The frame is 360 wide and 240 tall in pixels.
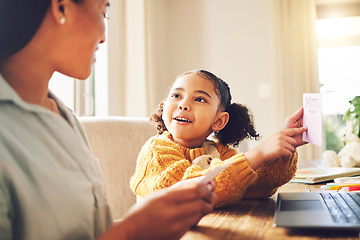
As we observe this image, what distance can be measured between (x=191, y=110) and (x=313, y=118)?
15.1 inches

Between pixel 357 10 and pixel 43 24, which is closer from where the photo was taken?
pixel 43 24

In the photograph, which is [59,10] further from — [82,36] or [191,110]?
[191,110]

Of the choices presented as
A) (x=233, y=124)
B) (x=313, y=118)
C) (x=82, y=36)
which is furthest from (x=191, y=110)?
(x=82, y=36)

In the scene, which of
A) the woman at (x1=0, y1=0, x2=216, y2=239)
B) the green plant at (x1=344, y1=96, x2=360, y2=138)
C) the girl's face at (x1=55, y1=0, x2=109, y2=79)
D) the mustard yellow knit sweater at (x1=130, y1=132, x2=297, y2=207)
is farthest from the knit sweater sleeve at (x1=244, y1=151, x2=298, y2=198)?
the green plant at (x1=344, y1=96, x2=360, y2=138)

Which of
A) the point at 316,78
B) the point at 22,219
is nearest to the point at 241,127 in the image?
the point at 22,219

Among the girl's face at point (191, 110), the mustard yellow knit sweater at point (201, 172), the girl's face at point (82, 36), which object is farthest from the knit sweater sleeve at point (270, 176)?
the girl's face at point (82, 36)

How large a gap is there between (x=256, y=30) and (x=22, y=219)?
421 centimetres

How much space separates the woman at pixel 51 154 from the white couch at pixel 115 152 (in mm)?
883

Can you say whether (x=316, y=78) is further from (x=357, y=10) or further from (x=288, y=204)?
(x=288, y=204)

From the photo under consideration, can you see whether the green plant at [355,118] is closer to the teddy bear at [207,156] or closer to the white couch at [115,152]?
the teddy bear at [207,156]

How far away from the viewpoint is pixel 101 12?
0.68m

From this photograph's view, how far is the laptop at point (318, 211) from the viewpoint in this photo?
71 cm

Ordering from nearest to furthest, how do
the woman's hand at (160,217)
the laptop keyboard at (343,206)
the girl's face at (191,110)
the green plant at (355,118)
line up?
the woman's hand at (160,217)
the laptop keyboard at (343,206)
the girl's face at (191,110)
the green plant at (355,118)

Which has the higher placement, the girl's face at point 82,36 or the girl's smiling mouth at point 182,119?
the girl's face at point 82,36
